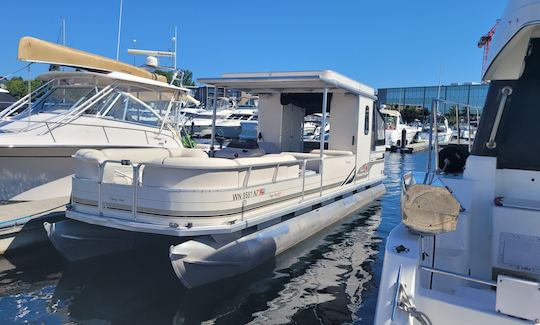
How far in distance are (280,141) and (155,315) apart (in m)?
6.35

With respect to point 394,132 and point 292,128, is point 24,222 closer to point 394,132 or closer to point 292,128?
point 292,128

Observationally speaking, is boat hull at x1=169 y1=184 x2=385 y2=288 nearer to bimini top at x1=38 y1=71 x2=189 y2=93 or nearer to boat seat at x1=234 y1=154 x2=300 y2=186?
boat seat at x1=234 y1=154 x2=300 y2=186

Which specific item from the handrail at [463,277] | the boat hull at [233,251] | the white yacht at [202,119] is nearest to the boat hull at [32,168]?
the boat hull at [233,251]

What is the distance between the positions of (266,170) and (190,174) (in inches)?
59.6

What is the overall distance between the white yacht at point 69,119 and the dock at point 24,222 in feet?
2.73

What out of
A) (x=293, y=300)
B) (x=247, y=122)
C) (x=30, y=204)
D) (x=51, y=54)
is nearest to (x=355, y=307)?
(x=293, y=300)

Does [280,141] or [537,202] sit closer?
[537,202]

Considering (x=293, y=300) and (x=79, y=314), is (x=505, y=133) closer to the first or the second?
(x=293, y=300)

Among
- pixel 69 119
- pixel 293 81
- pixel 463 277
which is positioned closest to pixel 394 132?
pixel 293 81

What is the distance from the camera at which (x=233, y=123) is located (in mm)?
31703

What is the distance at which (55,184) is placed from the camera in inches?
358

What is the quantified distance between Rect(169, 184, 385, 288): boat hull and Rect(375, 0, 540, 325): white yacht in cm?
272

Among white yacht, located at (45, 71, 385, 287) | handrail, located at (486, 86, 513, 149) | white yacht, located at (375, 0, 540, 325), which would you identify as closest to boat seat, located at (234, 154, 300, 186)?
white yacht, located at (45, 71, 385, 287)

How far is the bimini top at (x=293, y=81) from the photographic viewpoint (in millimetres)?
7473
